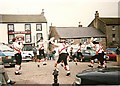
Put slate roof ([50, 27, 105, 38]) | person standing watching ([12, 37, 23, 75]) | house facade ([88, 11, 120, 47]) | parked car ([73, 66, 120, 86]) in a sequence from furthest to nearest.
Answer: house facade ([88, 11, 120, 47])
slate roof ([50, 27, 105, 38])
person standing watching ([12, 37, 23, 75])
parked car ([73, 66, 120, 86])

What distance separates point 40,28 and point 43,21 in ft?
4.53

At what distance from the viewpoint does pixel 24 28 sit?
47.9 metres

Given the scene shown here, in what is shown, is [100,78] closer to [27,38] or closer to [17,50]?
[17,50]

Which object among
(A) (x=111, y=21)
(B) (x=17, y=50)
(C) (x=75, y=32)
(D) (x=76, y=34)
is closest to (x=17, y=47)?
(B) (x=17, y=50)

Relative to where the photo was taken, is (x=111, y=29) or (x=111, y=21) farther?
(x=111, y=21)

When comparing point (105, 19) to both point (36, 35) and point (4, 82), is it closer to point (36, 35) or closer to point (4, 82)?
point (36, 35)

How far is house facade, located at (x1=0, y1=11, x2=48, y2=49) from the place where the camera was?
47531 millimetres

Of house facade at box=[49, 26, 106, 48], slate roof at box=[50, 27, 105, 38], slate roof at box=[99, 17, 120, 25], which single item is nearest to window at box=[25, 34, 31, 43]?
house facade at box=[49, 26, 106, 48]

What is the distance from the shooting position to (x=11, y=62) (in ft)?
51.9

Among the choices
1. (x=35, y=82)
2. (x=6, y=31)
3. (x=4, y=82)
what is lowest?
(x=35, y=82)

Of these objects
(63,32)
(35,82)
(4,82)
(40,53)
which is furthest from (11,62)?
(63,32)

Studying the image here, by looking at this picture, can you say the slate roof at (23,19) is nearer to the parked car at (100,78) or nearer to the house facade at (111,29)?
the house facade at (111,29)

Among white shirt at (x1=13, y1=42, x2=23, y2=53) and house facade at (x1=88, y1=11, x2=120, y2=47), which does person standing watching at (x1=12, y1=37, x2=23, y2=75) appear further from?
house facade at (x1=88, y1=11, x2=120, y2=47)

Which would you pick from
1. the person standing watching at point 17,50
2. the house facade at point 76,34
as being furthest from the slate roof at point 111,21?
the person standing watching at point 17,50
